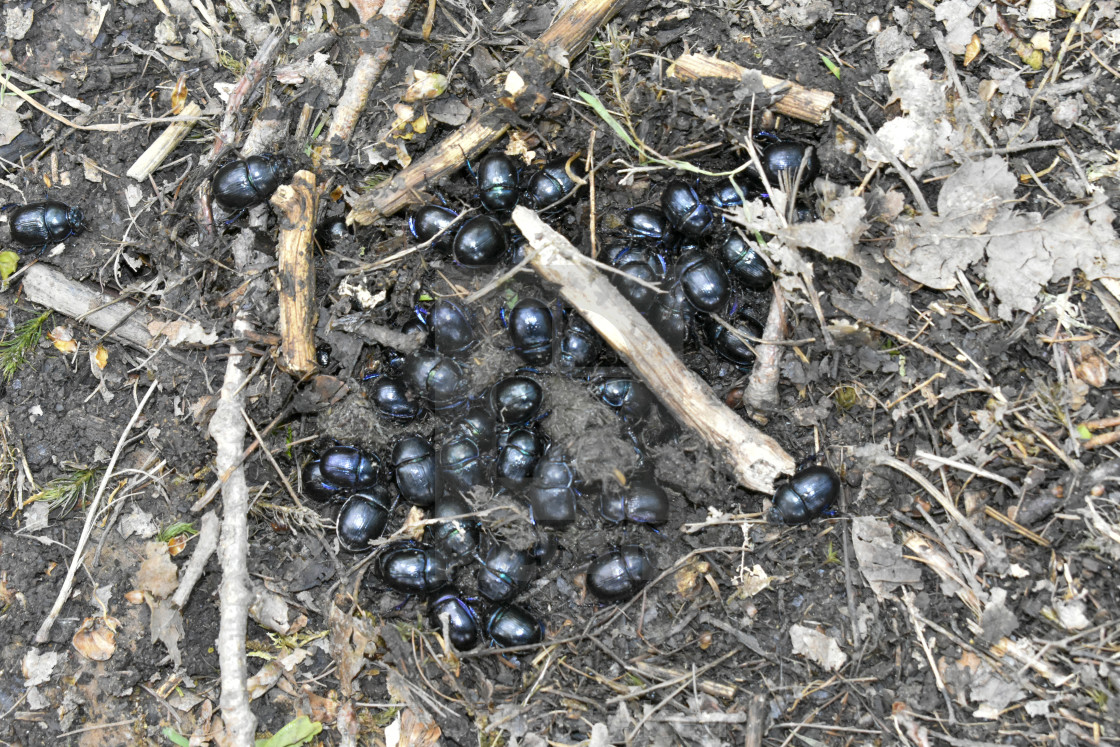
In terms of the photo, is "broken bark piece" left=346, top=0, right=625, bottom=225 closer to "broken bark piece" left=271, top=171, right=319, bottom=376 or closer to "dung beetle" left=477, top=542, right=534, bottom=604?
"broken bark piece" left=271, top=171, right=319, bottom=376

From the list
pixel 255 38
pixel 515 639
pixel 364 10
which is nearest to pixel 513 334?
pixel 515 639

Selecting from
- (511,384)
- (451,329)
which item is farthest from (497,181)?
(511,384)

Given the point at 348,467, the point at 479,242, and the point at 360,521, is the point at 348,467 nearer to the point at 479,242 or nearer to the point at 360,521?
the point at 360,521

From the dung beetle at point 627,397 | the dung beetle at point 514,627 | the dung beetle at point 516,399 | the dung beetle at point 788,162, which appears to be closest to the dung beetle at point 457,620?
the dung beetle at point 514,627

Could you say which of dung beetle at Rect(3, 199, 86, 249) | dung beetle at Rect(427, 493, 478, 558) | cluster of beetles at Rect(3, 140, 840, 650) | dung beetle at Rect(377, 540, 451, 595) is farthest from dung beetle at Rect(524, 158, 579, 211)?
dung beetle at Rect(3, 199, 86, 249)

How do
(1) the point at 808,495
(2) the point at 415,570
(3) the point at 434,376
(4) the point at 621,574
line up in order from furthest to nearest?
(3) the point at 434,376, (2) the point at 415,570, (4) the point at 621,574, (1) the point at 808,495

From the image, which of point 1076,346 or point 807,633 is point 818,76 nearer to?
point 1076,346
